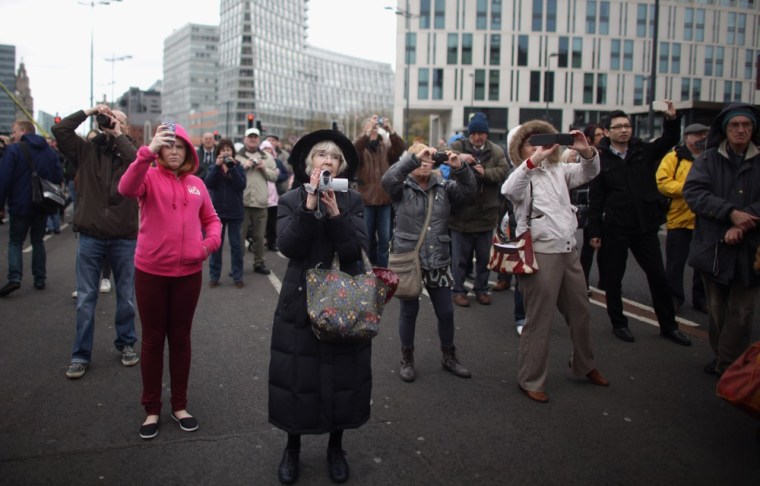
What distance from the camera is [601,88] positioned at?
6888 cm

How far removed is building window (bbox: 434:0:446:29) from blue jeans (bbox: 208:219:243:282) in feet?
207

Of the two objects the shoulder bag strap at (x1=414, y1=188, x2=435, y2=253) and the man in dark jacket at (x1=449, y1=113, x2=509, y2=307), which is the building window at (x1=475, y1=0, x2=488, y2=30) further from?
the shoulder bag strap at (x1=414, y1=188, x2=435, y2=253)

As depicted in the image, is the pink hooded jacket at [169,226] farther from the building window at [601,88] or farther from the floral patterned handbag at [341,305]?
the building window at [601,88]

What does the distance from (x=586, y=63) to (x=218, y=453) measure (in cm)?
7260

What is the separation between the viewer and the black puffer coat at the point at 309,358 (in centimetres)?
333

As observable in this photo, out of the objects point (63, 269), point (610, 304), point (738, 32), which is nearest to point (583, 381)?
point (610, 304)

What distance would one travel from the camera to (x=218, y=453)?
3.75 m

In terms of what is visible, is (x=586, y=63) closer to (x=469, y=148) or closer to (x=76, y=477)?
(x=469, y=148)

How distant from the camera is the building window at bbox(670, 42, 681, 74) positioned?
6938cm

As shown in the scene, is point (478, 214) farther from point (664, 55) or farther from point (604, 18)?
point (664, 55)

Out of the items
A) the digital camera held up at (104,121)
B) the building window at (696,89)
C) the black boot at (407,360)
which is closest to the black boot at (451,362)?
the black boot at (407,360)

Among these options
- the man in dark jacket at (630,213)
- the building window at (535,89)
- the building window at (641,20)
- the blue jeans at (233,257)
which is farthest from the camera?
the building window at (641,20)

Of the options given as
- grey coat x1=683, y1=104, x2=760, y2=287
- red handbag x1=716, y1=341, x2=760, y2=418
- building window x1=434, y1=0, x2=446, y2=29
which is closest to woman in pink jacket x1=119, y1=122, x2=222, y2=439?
red handbag x1=716, y1=341, x2=760, y2=418

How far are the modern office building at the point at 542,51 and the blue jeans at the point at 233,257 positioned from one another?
59087 millimetres
